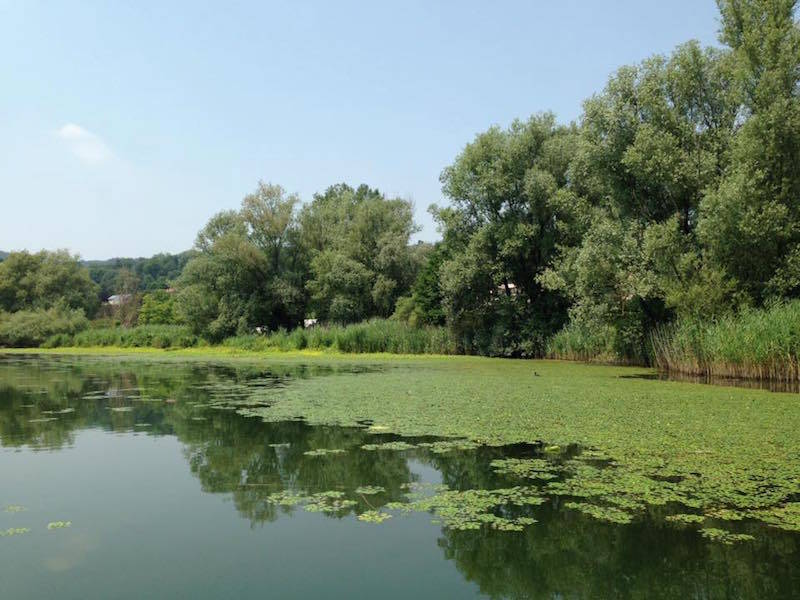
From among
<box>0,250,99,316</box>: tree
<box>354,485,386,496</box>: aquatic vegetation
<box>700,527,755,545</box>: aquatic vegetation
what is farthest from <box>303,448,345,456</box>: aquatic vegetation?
<box>0,250,99,316</box>: tree

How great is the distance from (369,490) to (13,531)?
324 centimetres

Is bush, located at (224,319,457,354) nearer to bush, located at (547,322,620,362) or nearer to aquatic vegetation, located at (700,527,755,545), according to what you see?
bush, located at (547,322,620,362)

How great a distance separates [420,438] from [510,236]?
2321cm

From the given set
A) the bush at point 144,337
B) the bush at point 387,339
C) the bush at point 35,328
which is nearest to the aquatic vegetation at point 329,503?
the bush at point 387,339

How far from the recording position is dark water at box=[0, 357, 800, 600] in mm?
4191

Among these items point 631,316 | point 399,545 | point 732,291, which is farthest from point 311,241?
point 399,545

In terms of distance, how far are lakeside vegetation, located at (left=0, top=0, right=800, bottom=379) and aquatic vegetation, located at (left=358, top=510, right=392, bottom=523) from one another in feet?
45.3

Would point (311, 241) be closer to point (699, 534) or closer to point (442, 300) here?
point (442, 300)

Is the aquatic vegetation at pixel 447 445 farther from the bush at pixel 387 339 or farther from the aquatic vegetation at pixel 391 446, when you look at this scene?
the bush at pixel 387 339

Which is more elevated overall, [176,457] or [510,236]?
[510,236]

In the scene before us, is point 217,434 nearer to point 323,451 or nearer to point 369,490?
point 323,451

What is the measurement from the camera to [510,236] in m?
31.2

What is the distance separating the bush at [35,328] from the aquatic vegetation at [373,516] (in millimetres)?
49907

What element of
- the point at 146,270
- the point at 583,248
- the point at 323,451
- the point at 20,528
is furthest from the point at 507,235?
the point at 146,270
